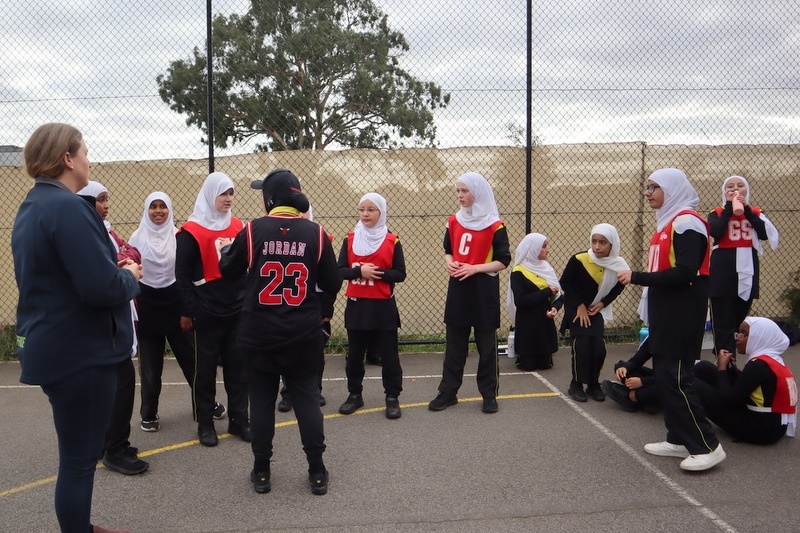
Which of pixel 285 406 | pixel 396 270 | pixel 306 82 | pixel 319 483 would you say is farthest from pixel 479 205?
pixel 306 82

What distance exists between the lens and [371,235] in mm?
5484

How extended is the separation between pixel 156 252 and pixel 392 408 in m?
2.14

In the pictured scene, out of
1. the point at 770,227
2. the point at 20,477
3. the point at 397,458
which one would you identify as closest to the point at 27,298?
the point at 20,477

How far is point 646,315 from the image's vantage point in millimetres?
4527

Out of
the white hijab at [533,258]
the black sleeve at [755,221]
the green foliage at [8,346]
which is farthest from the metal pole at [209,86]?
the black sleeve at [755,221]

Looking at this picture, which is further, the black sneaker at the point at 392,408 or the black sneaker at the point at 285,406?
the black sneaker at the point at 285,406

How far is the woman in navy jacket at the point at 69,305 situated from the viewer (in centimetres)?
271

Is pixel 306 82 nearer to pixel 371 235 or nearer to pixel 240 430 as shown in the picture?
pixel 371 235

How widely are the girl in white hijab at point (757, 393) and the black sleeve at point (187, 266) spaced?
11.7 feet

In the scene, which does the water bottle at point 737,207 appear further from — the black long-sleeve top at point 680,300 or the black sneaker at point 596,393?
the black long-sleeve top at point 680,300

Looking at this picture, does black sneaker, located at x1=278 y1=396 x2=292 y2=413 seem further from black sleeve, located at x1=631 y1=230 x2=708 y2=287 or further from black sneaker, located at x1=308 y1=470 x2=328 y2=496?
Answer: black sleeve, located at x1=631 y1=230 x2=708 y2=287

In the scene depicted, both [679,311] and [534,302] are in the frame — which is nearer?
[679,311]

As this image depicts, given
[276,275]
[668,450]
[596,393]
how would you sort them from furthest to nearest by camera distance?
[596,393]
[668,450]
[276,275]

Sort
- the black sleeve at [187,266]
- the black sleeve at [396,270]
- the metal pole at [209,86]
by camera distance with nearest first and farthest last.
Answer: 1. the black sleeve at [187,266]
2. the black sleeve at [396,270]
3. the metal pole at [209,86]
